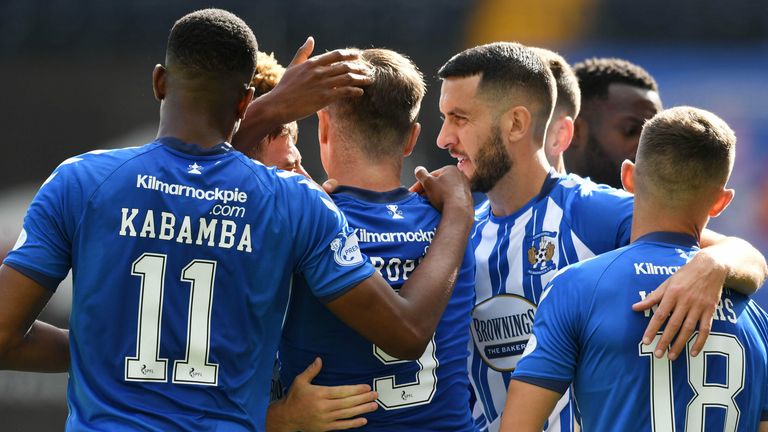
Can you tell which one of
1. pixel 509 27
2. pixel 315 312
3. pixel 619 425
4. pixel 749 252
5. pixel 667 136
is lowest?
pixel 619 425

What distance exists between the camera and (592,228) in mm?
4008

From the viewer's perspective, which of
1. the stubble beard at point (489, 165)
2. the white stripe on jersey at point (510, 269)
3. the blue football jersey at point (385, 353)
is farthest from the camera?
the stubble beard at point (489, 165)

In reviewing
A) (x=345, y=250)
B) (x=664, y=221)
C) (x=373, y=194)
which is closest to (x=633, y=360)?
(x=664, y=221)

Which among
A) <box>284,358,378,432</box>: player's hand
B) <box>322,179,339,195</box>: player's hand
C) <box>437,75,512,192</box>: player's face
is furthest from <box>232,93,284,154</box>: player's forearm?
<box>437,75,512,192</box>: player's face

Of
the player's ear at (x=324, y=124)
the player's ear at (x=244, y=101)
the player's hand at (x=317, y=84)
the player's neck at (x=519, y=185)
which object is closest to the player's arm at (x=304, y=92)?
the player's hand at (x=317, y=84)

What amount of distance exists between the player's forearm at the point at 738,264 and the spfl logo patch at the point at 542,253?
2.30 feet

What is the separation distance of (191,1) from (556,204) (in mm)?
8211

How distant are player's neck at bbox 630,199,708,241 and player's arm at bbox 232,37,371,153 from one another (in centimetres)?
103

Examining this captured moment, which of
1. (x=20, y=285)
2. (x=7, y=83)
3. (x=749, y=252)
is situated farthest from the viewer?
(x=7, y=83)

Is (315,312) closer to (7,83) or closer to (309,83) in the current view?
(309,83)

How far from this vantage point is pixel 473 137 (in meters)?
4.39

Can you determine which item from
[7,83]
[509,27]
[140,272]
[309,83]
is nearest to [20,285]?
[140,272]

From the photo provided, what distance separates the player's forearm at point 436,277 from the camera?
10.7 ft

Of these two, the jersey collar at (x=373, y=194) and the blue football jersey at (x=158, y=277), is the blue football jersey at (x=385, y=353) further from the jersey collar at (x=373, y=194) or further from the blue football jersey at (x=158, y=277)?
the blue football jersey at (x=158, y=277)
